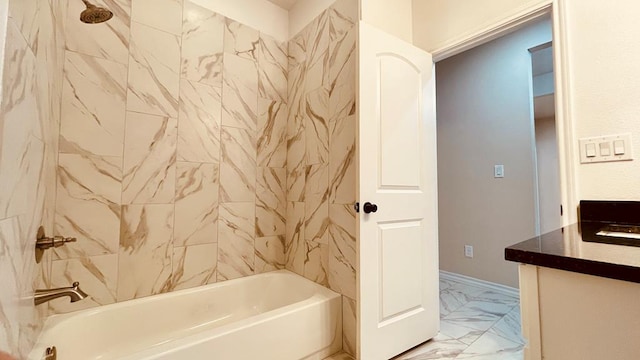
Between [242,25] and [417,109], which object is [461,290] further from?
[242,25]

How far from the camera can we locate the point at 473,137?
2.94m

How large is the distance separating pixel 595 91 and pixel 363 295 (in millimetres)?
1452

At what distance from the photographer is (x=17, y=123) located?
0.77 meters

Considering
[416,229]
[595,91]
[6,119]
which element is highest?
[595,91]

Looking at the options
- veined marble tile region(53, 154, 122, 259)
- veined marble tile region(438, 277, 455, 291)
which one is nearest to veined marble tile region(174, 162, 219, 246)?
veined marble tile region(53, 154, 122, 259)

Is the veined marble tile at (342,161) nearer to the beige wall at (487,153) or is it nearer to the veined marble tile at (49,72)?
the veined marble tile at (49,72)

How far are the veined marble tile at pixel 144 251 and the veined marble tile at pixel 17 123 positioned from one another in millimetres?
720

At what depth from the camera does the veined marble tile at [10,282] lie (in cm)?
68

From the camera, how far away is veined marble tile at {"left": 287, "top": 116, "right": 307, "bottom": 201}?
2.14 m

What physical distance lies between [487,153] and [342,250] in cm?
208

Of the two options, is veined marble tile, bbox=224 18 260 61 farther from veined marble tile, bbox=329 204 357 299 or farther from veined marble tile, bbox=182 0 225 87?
veined marble tile, bbox=329 204 357 299

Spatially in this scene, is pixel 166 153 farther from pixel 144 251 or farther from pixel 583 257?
pixel 583 257

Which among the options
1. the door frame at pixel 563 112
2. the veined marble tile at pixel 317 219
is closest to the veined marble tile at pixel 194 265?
the veined marble tile at pixel 317 219

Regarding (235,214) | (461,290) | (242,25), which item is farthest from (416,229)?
(242,25)
